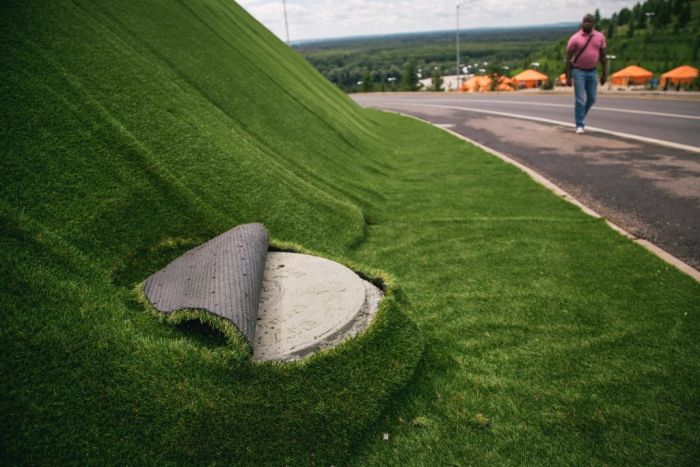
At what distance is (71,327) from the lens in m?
2.11

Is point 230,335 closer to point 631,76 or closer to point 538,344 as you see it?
point 538,344

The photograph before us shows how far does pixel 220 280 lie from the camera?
2.55 m

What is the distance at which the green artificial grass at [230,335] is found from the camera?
80.2 inches

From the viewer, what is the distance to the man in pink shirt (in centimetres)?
909

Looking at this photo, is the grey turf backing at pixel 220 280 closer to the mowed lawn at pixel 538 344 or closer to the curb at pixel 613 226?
the mowed lawn at pixel 538 344

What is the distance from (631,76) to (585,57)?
26644mm

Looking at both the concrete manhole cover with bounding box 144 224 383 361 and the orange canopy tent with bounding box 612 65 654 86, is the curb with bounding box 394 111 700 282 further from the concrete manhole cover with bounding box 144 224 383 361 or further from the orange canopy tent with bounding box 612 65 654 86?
the orange canopy tent with bounding box 612 65 654 86

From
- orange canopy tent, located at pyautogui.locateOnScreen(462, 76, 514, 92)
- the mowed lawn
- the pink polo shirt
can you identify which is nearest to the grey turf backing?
the mowed lawn

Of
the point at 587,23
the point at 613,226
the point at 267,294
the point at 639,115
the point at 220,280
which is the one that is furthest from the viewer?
the point at 639,115

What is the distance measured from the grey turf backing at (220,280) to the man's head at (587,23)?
29.1 ft

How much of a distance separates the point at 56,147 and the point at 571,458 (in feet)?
11.5

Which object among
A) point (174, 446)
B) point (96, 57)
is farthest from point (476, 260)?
point (96, 57)

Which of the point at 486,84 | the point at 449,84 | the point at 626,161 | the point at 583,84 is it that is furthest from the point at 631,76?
the point at 626,161

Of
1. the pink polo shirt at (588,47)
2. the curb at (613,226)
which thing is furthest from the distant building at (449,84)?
the curb at (613,226)
